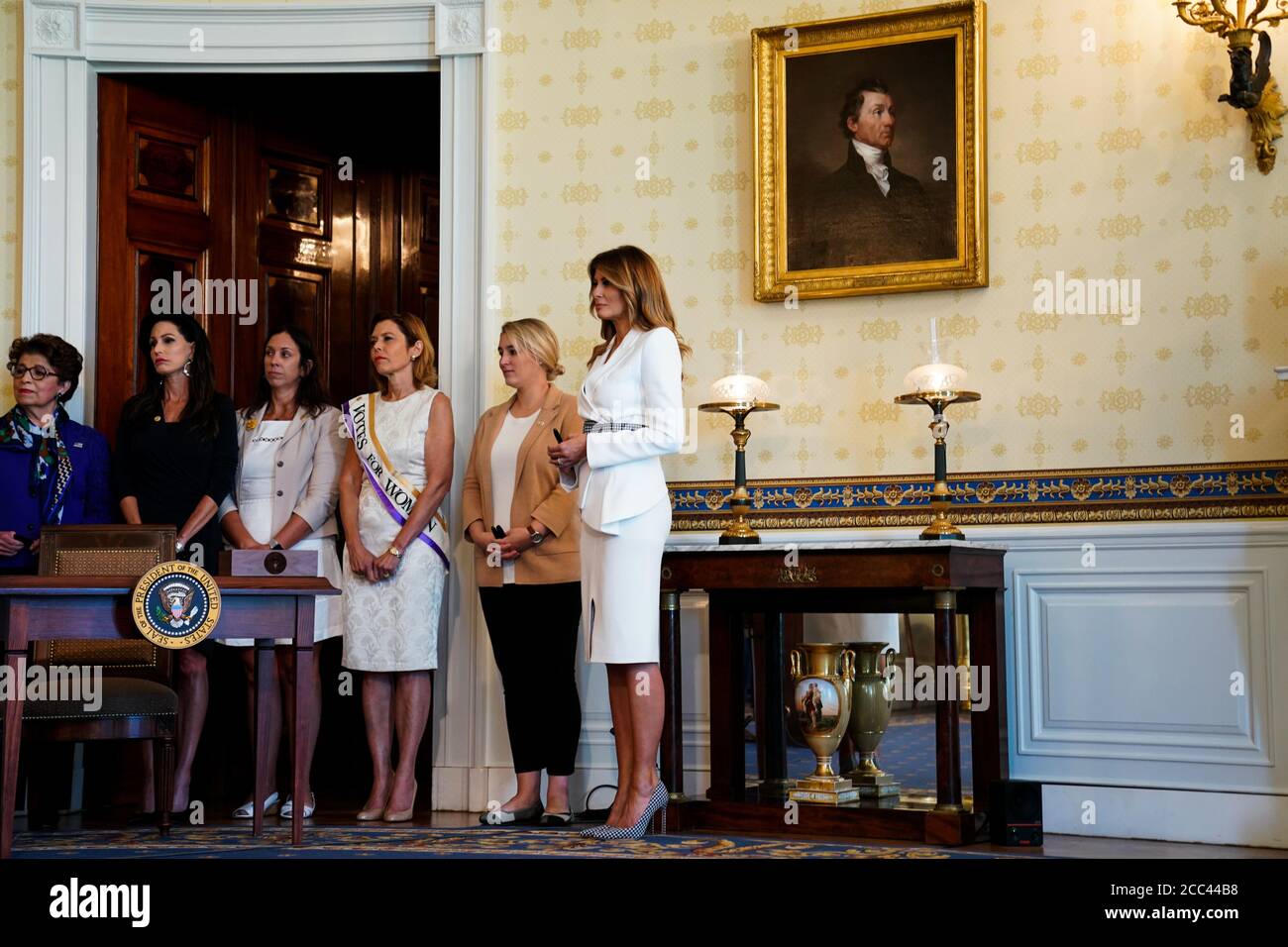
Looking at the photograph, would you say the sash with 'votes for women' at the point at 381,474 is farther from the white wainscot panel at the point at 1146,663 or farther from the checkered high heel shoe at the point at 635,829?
the white wainscot panel at the point at 1146,663

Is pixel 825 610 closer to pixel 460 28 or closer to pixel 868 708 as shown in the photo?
pixel 868 708

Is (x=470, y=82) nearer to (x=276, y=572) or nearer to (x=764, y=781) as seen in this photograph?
(x=276, y=572)

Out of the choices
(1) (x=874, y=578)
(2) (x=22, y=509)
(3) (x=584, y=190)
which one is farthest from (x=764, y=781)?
(2) (x=22, y=509)

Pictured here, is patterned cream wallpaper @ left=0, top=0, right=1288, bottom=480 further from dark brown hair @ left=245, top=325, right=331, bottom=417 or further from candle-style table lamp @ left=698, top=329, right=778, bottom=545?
dark brown hair @ left=245, top=325, right=331, bottom=417

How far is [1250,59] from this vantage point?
4609mm

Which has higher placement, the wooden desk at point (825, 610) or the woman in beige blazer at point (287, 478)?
the woman in beige blazer at point (287, 478)

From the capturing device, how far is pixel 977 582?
4.59 metres

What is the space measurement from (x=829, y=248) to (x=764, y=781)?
5.91 ft

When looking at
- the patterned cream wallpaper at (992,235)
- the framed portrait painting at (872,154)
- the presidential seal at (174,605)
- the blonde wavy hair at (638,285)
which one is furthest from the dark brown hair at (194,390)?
the framed portrait painting at (872,154)

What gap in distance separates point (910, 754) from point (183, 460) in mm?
2582

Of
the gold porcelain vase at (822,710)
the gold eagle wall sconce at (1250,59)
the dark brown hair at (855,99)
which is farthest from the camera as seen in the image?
the dark brown hair at (855,99)

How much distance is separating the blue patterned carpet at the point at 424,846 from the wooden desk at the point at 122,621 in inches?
Answer: 7.2

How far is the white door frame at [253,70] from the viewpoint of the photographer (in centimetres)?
562

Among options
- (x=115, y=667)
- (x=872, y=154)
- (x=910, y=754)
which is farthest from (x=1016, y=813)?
(x=115, y=667)
